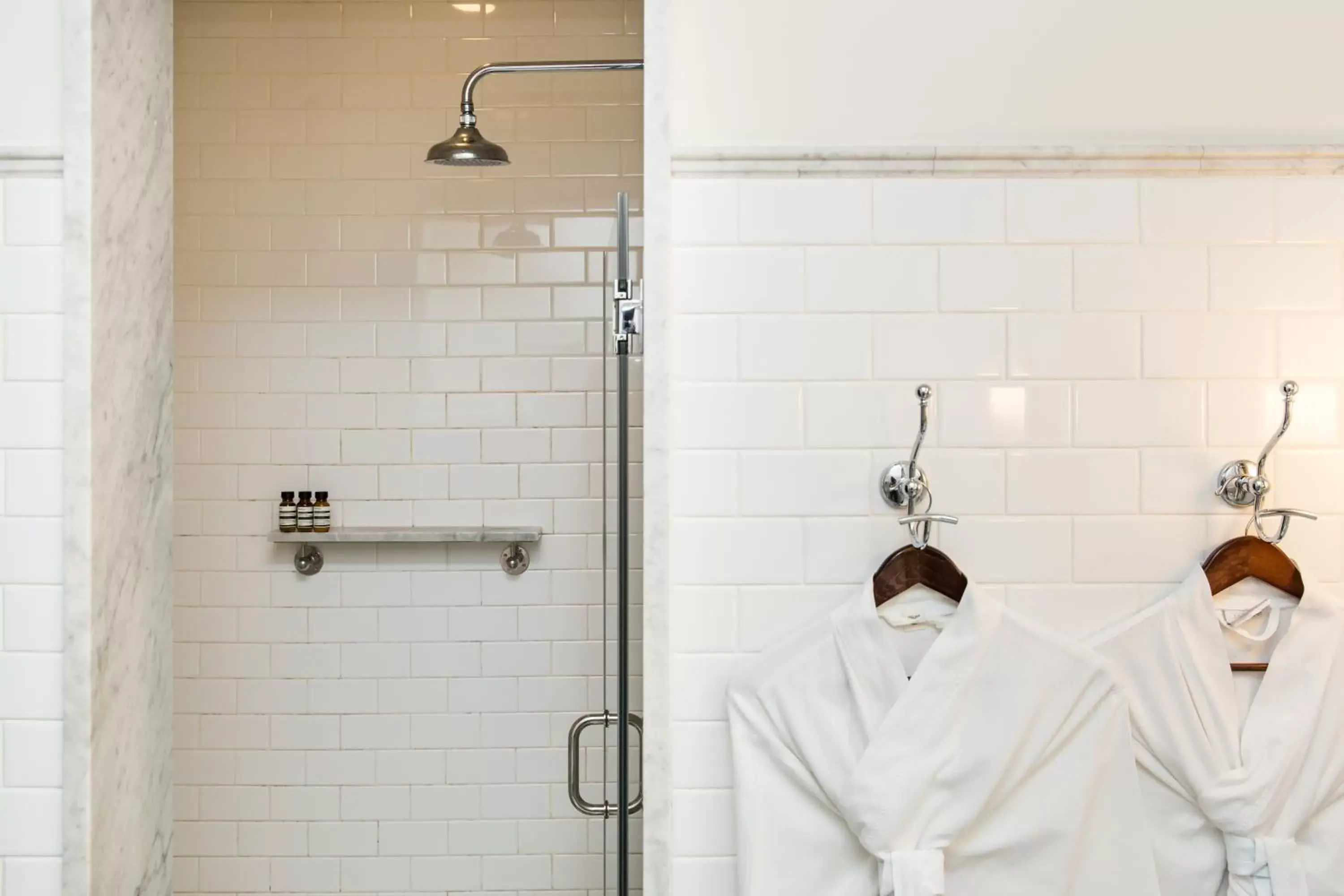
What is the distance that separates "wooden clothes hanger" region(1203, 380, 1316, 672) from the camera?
148 centimetres

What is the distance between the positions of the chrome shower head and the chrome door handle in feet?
3.80

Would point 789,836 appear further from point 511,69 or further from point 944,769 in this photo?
point 511,69

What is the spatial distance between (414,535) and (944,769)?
4.93 feet

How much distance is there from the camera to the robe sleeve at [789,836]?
55.2 inches


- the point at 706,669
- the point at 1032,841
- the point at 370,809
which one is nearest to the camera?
the point at 1032,841

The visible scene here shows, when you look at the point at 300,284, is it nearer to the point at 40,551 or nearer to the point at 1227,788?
the point at 40,551

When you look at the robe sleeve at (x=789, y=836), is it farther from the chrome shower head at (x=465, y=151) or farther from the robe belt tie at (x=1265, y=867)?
the chrome shower head at (x=465, y=151)

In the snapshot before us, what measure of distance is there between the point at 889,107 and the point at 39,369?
1274 mm

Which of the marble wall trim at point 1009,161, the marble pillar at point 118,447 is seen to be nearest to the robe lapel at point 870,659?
the marble wall trim at point 1009,161

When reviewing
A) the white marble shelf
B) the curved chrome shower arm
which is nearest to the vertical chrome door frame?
the curved chrome shower arm

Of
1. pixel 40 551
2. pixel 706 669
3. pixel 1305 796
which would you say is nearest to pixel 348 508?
pixel 40 551

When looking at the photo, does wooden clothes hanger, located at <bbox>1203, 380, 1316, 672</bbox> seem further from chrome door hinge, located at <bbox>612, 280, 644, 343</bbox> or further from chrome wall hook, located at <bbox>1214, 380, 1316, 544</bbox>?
chrome door hinge, located at <bbox>612, 280, 644, 343</bbox>

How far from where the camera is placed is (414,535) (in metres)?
2.50

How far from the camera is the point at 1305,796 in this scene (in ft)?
4.70
